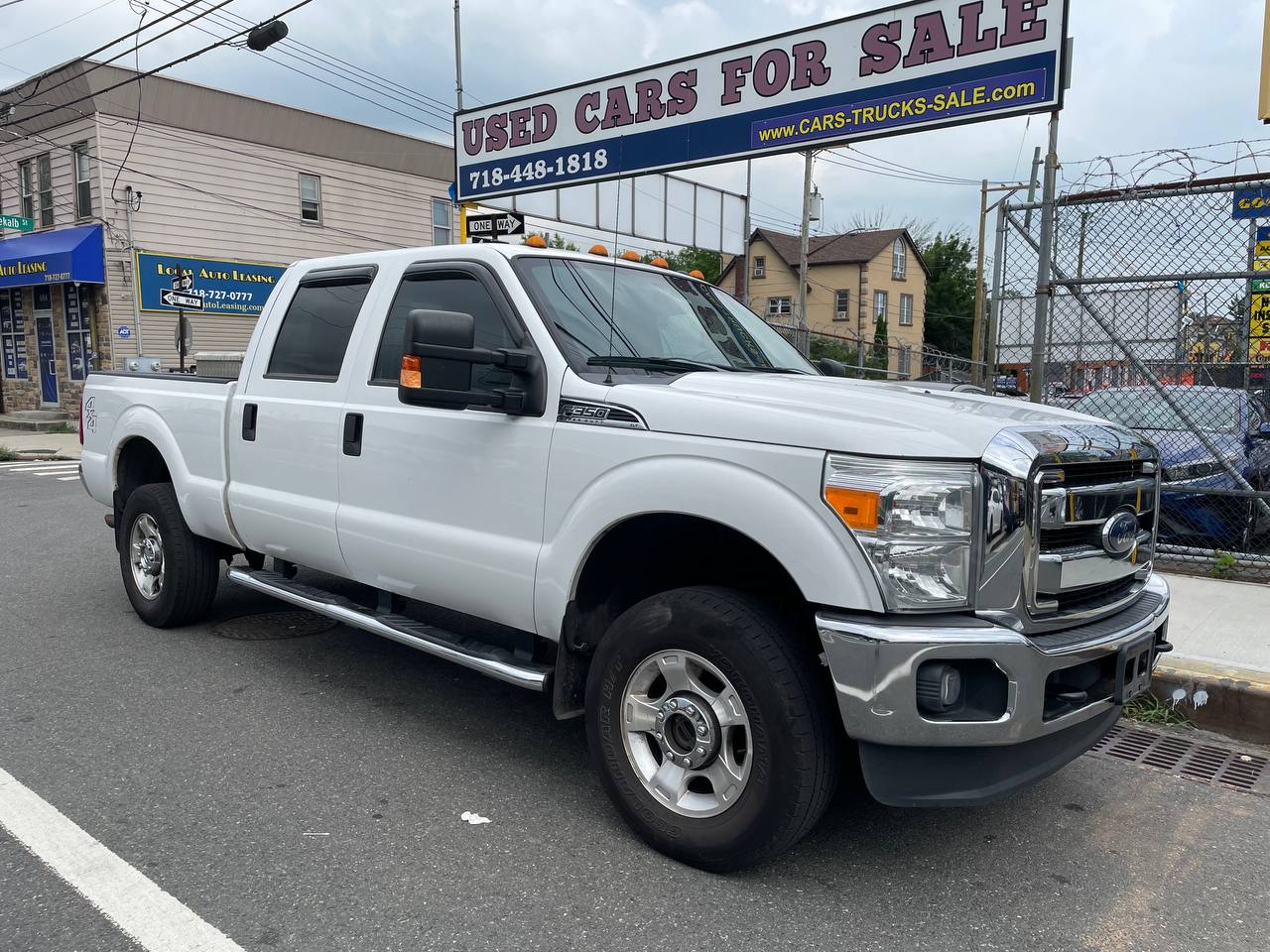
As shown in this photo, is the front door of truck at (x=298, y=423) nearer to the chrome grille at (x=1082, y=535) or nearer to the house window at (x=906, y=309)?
the chrome grille at (x=1082, y=535)

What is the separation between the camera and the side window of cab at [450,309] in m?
3.82

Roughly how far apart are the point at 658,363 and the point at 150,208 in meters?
20.2

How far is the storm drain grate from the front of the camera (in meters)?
4.10

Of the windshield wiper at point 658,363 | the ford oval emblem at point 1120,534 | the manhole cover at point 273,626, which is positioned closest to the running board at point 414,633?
the manhole cover at point 273,626

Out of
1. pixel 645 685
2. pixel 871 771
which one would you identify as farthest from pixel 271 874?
pixel 871 771

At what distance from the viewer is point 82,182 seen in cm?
2038

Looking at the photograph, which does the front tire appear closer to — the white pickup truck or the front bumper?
the white pickup truck

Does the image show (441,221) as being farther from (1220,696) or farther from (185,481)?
(1220,696)

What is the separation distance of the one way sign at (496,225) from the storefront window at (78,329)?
12.4 m

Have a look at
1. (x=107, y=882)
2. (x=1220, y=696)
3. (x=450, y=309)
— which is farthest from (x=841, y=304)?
(x=107, y=882)

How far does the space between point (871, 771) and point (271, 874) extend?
6.13 feet

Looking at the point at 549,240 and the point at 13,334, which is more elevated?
the point at 549,240

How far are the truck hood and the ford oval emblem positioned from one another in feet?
1.17

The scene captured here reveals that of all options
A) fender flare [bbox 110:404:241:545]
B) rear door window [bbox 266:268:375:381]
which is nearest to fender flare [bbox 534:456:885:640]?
rear door window [bbox 266:268:375:381]
